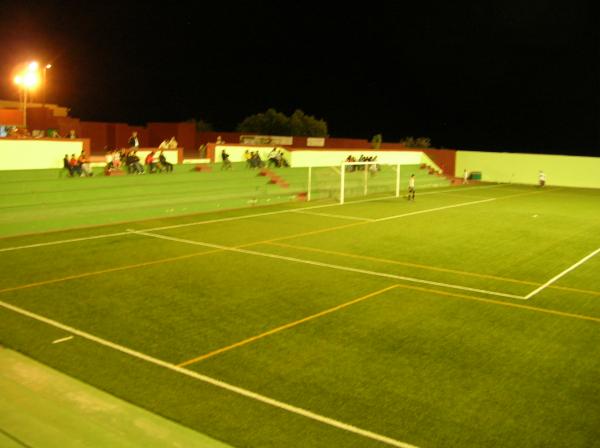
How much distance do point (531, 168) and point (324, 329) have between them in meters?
40.9

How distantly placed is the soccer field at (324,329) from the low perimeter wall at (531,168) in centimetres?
2691

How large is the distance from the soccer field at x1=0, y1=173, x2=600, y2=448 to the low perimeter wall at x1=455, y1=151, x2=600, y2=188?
2691 centimetres

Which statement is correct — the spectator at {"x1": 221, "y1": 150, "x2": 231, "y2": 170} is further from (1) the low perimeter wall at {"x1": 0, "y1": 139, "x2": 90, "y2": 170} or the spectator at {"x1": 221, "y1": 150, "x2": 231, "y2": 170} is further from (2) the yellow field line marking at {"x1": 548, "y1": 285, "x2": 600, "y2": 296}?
(2) the yellow field line marking at {"x1": 548, "y1": 285, "x2": 600, "y2": 296}

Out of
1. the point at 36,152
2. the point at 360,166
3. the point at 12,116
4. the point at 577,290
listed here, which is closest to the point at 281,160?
the point at 360,166

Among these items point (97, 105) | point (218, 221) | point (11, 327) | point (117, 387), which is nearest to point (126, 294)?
point (11, 327)

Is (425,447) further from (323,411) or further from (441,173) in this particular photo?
(441,173)

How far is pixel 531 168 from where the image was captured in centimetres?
4759

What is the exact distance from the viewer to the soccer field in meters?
7.57

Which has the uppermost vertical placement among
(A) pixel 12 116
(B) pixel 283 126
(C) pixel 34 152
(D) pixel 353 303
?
(B) pixel 283 126

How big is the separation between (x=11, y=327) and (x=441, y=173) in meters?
41.1

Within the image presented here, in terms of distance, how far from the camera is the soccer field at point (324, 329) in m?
7.57

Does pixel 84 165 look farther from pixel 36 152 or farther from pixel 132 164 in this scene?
pixel 132 164

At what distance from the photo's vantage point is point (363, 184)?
36.1 metres

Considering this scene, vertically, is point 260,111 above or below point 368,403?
above
